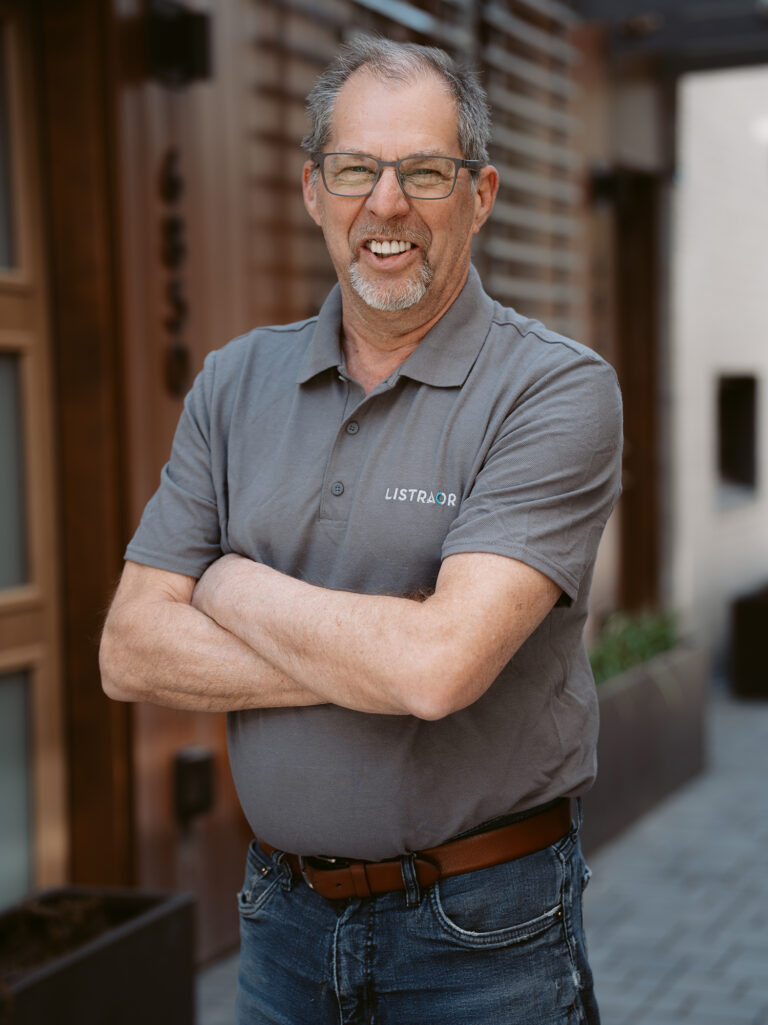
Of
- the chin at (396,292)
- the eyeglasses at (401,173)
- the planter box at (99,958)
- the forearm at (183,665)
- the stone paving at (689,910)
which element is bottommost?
the stone paving at (689,910)

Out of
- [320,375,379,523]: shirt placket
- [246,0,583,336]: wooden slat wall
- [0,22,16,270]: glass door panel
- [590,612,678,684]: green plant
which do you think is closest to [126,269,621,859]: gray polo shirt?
[320,375,379,523]: shirt placket

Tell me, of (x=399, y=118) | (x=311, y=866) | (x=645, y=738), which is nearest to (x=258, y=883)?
(x=311, y=866)

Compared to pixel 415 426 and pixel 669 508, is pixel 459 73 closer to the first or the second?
pixel 415 426

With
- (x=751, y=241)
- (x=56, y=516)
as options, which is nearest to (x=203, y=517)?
(x=56, y=516)

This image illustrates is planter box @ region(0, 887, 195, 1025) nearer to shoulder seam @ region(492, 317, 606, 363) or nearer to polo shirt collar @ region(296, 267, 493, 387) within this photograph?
polo shirt collar @ region(296, 267, 493, 387)

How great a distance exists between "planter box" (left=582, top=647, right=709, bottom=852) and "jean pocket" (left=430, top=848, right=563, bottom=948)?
369 centimetres

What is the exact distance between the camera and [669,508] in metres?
9.11

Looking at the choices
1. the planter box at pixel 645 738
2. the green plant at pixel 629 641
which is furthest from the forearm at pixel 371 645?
the green plant at pixel 629 641

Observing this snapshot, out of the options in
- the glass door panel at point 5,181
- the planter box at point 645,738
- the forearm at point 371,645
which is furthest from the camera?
the planter box at point 645,738

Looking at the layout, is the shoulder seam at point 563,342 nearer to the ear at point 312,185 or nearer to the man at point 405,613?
the man at point 405,613

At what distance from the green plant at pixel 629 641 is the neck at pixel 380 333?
4296mm

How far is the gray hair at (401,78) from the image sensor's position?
2.14 meters

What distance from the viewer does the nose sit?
6.88ft

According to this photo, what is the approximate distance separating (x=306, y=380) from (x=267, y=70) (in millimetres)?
2943
